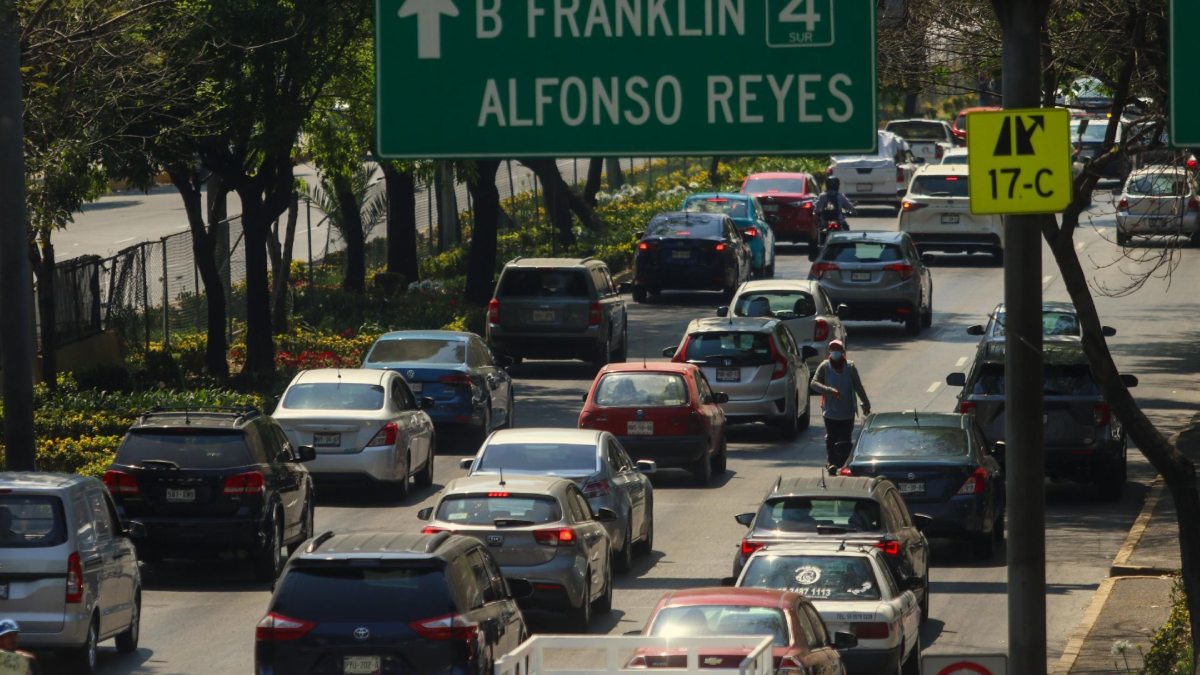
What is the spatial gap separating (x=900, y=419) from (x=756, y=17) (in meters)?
12.5

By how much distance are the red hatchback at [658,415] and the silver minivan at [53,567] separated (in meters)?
10.1

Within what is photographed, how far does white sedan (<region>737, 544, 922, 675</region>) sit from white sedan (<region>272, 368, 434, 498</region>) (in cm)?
866

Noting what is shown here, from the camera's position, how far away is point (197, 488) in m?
20.1

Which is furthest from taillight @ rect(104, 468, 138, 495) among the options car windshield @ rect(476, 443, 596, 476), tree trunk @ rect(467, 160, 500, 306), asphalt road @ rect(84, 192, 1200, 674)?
tree trunk @ rect(467, 160, 500, 306)

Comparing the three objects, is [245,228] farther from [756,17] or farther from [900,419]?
[756,17]

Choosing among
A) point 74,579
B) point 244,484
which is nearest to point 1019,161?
point 74,579

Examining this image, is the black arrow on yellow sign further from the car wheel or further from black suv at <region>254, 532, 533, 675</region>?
the car wheel

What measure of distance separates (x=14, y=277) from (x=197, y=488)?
260 centimetres

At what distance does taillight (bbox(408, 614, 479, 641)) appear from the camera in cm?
1315

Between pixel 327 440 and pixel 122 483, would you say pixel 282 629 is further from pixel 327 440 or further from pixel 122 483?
pixel 327 440

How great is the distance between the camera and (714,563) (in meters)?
21.4

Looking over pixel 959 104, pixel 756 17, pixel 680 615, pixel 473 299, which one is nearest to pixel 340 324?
pixel 473 299

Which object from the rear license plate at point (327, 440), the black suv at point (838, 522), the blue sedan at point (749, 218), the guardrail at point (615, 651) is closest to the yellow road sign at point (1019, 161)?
the guardrail at point (615, 651)

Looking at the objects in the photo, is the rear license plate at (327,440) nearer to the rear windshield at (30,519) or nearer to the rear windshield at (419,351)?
the rear windshield at (419,351)
